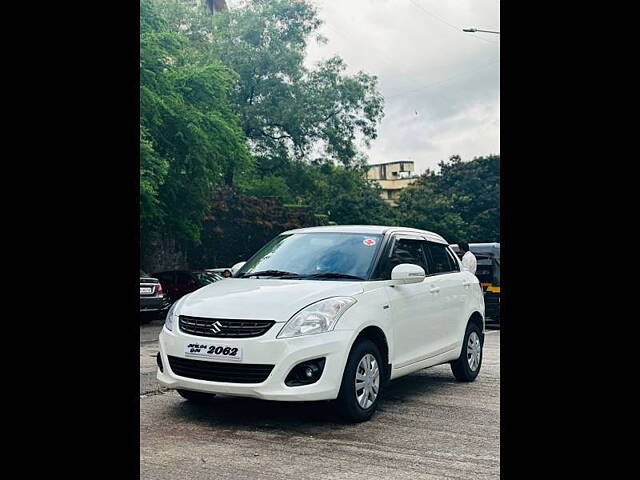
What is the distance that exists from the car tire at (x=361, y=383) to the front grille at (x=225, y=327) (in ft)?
2.55

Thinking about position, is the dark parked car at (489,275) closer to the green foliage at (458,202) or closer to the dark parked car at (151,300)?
the dark parked car at (151,300)

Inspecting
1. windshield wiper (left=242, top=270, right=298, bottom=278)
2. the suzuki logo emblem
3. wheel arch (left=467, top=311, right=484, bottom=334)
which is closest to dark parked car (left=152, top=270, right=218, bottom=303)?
wheel arch (left=467, top=311, right=484, bottom=334)

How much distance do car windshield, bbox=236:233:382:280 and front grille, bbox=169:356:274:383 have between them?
51.4 inches

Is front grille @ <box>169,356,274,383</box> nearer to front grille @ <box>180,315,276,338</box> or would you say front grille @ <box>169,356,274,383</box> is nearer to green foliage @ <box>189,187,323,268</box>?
front grille @ <box>180,315,276,338</box>

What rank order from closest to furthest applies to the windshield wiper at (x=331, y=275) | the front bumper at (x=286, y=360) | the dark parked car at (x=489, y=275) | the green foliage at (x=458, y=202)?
the front bumper at (x=286, y=360) < the windshield wiper at (x=331, y=275) < the dark parked car at (x=489, y=275) < the green foliage at (x=458, y=202)

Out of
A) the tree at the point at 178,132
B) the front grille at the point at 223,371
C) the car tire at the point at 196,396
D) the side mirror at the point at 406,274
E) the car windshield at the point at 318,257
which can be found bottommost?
the car tire at the point at 196,396

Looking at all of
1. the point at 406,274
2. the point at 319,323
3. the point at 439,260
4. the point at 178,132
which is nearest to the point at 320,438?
the point at 319,323

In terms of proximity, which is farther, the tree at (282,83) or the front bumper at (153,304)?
the tree at (282,83)

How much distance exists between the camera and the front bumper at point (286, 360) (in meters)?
5.89

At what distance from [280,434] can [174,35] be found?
18.3 meters

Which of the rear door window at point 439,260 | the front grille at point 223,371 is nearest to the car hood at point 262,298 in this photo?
the front grille at point 223,371
